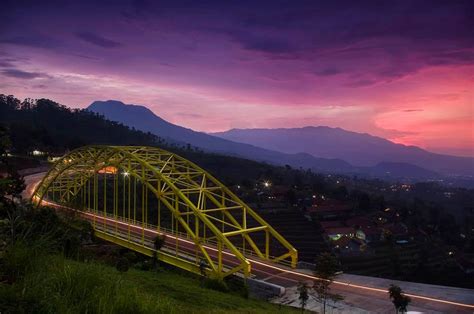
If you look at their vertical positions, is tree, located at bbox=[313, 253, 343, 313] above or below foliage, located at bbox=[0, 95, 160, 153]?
below

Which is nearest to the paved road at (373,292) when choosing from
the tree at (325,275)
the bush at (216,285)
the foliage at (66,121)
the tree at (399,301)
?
the tree at (325,275)

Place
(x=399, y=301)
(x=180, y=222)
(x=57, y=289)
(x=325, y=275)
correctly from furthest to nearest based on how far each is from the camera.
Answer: (x=180, y=222) → (x=325, y=275) → (x=399, y=301) → (x=57, y=289)

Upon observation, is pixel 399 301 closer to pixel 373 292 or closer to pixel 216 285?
pixel 373 292

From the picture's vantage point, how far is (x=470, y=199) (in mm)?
180875

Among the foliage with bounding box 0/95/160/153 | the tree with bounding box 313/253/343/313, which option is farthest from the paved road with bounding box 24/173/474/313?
the foliage with bounding box 0/95/160/153

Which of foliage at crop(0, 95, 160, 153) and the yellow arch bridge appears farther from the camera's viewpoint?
foliage at crop(0, 95, 160, 153)

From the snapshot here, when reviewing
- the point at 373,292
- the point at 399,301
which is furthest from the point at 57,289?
the point at 373,292

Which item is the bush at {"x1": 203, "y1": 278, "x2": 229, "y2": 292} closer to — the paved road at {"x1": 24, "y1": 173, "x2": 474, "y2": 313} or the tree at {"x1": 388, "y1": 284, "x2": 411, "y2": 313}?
the paved road at {"x1": 24, "y1": 173, "x2": 474, "y2": 313}

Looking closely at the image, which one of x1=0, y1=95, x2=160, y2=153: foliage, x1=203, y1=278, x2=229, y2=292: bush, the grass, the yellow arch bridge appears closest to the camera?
the grass

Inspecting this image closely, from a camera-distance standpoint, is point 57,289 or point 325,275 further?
point 325,275

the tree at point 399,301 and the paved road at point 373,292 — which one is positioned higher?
the tree at point 399,301

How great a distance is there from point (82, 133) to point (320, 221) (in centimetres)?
8540

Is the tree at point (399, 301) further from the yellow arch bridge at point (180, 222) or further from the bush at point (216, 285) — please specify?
the yellow arch bridge at point (180, 222)

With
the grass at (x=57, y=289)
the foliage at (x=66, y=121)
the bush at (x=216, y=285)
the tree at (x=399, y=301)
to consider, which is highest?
the foliage at (x=66, y=121)
